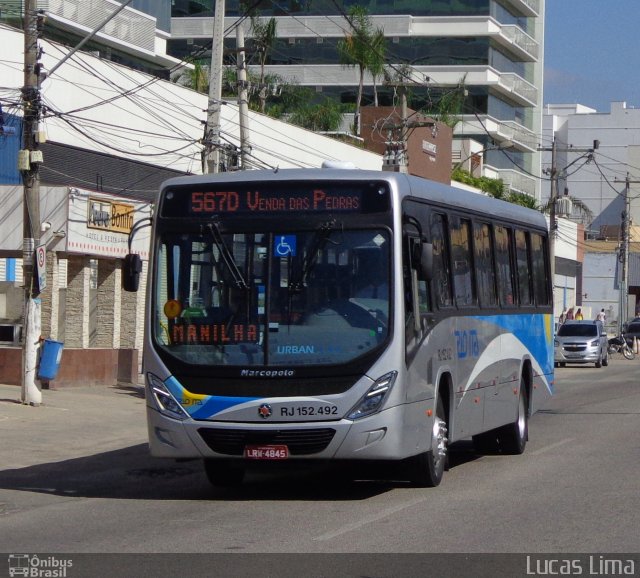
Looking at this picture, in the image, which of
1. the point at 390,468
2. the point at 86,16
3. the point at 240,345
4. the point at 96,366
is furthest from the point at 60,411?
the point at 86,16

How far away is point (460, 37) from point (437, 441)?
69294mm

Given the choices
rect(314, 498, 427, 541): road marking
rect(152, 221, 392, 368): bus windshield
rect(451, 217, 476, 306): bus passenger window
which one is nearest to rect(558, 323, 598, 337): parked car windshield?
rect(451, 217, 476, 306): bus passenger window

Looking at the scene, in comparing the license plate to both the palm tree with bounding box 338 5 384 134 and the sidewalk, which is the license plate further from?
the palm tree with bounding box 338 5 384 134

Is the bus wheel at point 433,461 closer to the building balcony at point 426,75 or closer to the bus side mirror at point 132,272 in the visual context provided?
the bus side mirror at point 132,272

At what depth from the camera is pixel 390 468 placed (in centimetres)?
1388

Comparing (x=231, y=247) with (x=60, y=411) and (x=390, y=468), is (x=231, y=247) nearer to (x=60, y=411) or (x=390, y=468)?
(x=390, y=468)

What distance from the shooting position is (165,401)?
1177 cm

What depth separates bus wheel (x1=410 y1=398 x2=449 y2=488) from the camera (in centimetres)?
1250

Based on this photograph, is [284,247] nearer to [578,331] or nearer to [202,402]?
[202,402]

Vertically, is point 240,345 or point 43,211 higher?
point 43,211

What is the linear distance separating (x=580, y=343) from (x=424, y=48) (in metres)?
40.1

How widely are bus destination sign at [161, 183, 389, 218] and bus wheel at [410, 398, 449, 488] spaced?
7.68 feet

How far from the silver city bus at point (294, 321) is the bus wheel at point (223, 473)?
Answer: 0.06 metres

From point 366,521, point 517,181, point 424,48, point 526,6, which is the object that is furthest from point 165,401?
point 526,6
